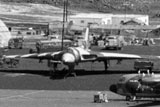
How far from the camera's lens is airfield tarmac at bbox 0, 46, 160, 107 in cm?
3528

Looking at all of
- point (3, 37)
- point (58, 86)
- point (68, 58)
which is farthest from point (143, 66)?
point (3, 37)

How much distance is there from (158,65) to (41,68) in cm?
1181

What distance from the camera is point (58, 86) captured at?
43500 millimetres

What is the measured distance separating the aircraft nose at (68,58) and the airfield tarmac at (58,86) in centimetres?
152

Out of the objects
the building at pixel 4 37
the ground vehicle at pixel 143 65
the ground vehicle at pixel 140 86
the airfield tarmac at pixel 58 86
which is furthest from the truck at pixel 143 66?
the building at pixel 4 37

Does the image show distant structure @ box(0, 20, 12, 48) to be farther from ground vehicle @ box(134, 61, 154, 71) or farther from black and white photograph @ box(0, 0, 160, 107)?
ground vehicle @ box(134, 61, 154, 71)

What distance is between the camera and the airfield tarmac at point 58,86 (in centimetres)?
3528

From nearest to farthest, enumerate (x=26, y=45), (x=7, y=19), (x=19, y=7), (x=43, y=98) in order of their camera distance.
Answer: (x=43, y=98) < (x=26, y=45) < (x=7, y=19) < (x=19, y=7)

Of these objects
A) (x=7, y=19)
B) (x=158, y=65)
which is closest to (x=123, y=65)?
(x=158, y=65)

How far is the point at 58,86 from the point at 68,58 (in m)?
4.22

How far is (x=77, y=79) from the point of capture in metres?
46.8

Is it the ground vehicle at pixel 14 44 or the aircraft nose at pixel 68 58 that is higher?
the aircraft nose at pixel 68 58

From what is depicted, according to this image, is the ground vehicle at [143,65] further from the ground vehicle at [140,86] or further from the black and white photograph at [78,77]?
the ground vehicle at [140,86]

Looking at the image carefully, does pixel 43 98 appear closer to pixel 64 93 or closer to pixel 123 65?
pixel 64 93
